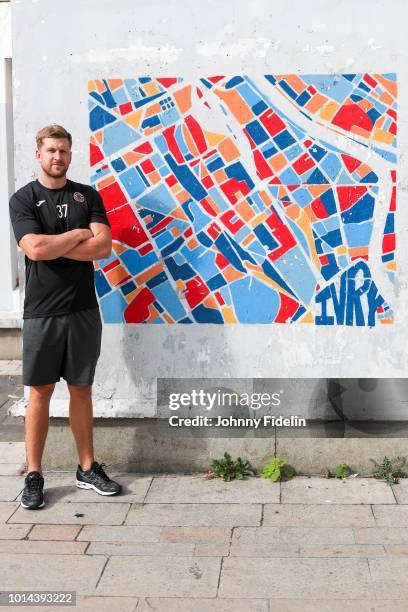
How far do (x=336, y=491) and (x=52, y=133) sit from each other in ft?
8.80

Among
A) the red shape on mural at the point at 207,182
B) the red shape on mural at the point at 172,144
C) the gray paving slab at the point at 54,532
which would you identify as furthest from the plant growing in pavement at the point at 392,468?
the red shape on mural at the point at 172,144

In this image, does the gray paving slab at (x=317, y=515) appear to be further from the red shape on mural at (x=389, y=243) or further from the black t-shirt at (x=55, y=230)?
the black t-shirt at (x=55, y=230)

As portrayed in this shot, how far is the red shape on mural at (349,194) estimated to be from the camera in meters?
5.62

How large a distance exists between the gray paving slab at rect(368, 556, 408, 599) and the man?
68.0 inches

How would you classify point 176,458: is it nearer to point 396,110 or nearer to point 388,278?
point 388,278

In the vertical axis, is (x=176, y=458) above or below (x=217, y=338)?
below

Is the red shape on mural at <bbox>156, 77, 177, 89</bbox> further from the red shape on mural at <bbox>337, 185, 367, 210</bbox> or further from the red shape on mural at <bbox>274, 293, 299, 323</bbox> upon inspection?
the red shape on mural at <bbox>274, 293, 299, 323</bbox>

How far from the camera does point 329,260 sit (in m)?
5.68

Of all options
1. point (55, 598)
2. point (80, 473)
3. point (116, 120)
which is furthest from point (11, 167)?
A: point (55, 598)

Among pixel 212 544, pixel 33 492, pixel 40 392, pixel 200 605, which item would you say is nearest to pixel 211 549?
pixel 212 544

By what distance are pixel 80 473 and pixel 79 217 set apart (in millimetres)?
1564

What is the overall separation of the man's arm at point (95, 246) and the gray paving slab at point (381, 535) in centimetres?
210

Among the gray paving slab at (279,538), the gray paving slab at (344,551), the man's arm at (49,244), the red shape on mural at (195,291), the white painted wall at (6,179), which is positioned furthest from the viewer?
the white painted wall at (6,179)

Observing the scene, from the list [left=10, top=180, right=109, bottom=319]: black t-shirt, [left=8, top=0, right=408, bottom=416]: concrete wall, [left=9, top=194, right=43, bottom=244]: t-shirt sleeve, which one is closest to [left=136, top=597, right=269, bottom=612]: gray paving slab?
[left=8, top=0, right=408, bottom=416]: concrete wall
